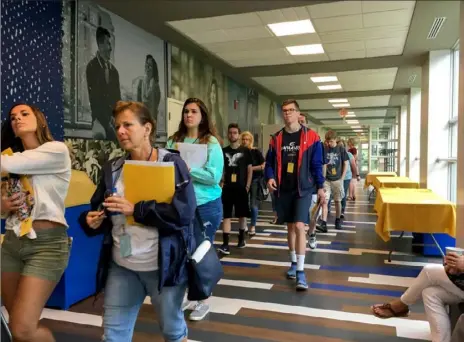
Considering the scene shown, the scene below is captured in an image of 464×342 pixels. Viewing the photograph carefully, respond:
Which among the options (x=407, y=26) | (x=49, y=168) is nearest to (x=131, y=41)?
(x=407, y=26)

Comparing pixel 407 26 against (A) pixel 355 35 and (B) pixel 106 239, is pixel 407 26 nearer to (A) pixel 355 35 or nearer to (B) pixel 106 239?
(A) pixel 355 35

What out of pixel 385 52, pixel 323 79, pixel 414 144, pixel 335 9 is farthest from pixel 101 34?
pixel 414 144

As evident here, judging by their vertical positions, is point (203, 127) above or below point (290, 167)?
above

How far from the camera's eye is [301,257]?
3.78m

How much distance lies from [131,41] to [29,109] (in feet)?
13.2

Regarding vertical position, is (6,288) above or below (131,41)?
below

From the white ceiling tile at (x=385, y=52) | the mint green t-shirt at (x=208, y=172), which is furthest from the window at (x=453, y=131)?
the mint green t-shirt at (x=208, y=172)

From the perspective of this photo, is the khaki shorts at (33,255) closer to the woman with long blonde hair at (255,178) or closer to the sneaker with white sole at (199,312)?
the sneaker with white sole at (199,312)

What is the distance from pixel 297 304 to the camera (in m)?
3.38

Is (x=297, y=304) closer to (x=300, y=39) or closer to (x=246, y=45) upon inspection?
(x=300, y=39)

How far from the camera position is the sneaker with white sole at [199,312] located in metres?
3.07

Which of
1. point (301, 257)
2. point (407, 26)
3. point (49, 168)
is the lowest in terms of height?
point (301, 257)

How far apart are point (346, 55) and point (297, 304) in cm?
535

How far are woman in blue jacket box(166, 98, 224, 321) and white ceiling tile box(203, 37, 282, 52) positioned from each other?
4.03 metres
